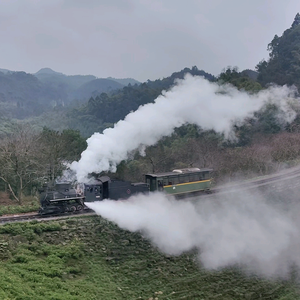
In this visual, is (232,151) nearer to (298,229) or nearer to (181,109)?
(181,109)

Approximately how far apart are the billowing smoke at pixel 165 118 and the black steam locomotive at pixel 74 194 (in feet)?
3.53

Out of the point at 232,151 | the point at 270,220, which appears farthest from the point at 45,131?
the point at 270,220

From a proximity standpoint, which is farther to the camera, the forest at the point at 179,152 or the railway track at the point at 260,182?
the forest at the point at 179,152

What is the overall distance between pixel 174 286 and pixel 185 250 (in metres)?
4.61

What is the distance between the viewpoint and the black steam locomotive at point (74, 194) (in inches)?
963

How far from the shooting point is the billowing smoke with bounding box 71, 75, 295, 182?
25172 mm

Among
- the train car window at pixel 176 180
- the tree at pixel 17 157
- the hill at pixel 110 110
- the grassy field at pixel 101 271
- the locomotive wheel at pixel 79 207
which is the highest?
the hill at pixel 110 110

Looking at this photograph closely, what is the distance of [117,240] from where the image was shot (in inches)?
894

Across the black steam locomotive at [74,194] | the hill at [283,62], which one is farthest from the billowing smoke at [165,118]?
the hill at [283,62]

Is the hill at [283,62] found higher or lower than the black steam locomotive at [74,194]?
higher

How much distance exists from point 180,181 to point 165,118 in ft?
20.6

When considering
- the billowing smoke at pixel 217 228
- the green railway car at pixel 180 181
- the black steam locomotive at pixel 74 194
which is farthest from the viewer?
the green railway car at pixel 180 181

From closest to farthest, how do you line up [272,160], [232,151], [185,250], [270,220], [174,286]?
[174,286]
[185,250]
[270,220]
[272,160]
[232,151]

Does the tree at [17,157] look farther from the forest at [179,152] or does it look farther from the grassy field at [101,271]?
the grassy field at [101,271]
